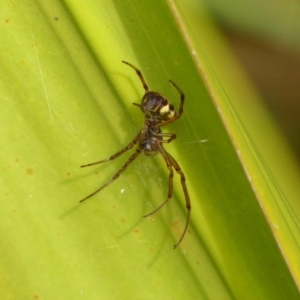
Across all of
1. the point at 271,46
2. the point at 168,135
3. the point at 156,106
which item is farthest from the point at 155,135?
the point at 271,46

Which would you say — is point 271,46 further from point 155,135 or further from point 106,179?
point 106,179

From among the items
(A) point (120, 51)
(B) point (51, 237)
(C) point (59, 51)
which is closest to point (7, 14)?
(C) point (59, 51)

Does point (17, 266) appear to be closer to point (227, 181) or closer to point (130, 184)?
point (130, 184)

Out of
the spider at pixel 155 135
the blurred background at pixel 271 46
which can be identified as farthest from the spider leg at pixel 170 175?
Result: the blurred background at pixel 271 46

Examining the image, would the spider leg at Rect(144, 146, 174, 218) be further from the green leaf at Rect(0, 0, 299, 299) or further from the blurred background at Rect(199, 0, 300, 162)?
the blurred background at Rect(199, 0, 300, 162)

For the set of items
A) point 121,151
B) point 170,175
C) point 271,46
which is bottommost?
point 271,46

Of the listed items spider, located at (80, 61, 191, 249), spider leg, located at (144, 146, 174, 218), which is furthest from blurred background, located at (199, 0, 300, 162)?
spider leg, located at (144, 146, 174, 218)
